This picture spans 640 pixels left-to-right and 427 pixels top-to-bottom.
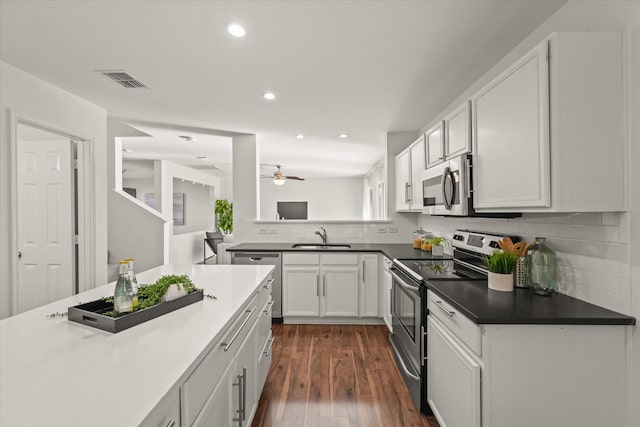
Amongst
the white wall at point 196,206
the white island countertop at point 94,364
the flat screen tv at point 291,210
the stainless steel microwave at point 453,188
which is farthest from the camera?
the flat screen tv at point 291,210

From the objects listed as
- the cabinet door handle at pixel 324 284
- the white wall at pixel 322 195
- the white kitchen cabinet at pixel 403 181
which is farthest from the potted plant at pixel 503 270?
the white wall at pixel 322 195

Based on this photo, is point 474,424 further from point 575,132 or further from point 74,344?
point 74,344

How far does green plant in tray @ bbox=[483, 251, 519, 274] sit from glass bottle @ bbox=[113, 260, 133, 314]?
1.80m

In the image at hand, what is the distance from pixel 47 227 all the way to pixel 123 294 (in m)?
3.04

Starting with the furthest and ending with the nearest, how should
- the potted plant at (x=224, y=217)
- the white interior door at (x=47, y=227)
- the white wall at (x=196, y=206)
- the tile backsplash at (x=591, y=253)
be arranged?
the potted plant at (x=224, y=217), the white wall at (x=196, y=206), the white interior door at (x=47, y=227), the tile backsplash at (x=591, y=253)

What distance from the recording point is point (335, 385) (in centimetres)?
242

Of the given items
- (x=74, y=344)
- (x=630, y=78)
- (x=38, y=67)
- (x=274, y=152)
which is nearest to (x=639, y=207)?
(x=630, y=78)

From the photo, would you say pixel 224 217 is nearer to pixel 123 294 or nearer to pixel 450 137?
pixel 450 137

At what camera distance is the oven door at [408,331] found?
2.08 meters

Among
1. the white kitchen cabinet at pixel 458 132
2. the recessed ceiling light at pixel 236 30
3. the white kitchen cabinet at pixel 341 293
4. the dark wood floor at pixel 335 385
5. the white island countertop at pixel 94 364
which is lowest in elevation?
the dark wood floor at pixel 335 385

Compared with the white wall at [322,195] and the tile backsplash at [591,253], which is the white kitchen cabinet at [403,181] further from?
the white wall at [322,195]

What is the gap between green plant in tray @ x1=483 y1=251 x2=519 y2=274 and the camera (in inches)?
69.2

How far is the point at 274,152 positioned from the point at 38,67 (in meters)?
3.66

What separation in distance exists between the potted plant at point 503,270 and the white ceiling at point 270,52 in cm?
132
